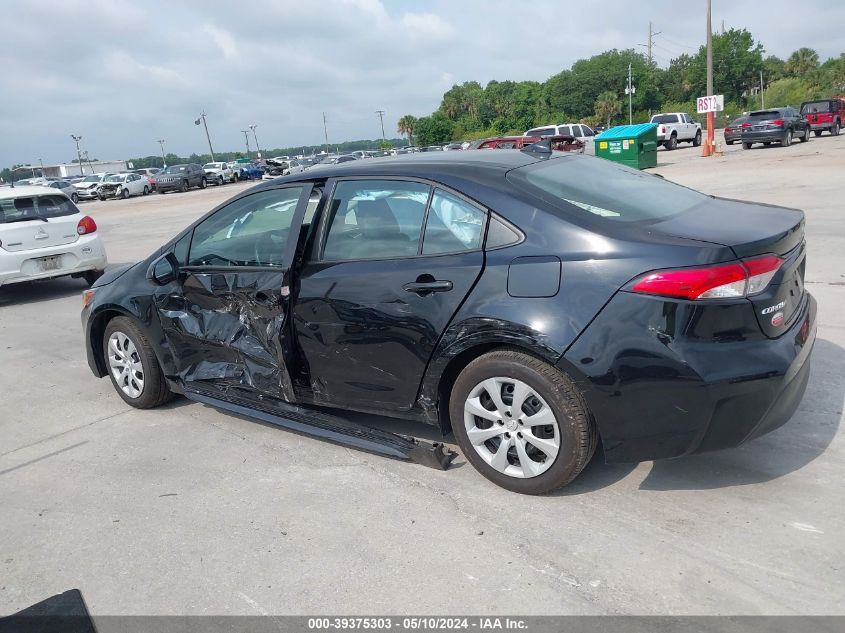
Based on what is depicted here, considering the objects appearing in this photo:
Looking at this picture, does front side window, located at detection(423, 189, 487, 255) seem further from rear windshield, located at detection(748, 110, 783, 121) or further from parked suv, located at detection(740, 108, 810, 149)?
rear windshield, located at detection(748, 110, 783, 121)

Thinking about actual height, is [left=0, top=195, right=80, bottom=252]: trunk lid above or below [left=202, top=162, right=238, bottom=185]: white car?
above

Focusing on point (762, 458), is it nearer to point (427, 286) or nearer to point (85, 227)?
point (427, 286)

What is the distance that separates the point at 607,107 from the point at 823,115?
5757 cm

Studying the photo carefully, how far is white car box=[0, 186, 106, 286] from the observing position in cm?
939

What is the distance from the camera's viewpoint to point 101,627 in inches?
113

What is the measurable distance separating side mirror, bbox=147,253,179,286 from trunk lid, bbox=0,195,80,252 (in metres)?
5.74

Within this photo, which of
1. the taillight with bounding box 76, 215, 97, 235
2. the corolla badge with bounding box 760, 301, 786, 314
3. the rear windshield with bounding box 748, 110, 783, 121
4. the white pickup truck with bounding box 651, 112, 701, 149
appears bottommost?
the white pickup truck with bounding box 651, 112, 701, 149

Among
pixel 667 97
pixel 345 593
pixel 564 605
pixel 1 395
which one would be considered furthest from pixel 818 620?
pixel 667 97

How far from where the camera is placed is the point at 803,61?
320 feet

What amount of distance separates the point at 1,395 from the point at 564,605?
507 cm

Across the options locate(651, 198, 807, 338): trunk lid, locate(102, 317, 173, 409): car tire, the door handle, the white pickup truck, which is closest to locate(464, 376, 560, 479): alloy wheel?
the door handle

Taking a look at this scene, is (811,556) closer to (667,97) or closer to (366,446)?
(366,446)

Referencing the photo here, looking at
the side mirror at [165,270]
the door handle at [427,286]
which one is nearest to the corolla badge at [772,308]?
the door handle at [427,286]

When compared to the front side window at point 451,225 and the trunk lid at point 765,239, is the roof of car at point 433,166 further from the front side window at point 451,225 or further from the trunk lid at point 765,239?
the trunk lid at point 765,239
